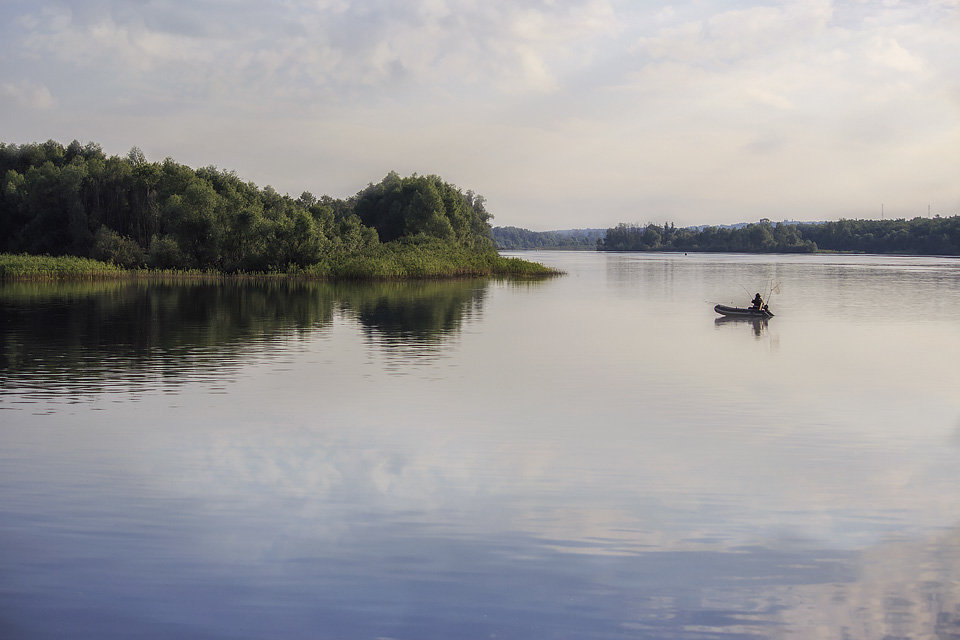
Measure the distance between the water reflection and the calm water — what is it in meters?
0.26

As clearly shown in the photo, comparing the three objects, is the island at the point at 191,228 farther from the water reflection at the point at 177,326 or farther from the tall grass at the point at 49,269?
the water reflection at the point at 177,326

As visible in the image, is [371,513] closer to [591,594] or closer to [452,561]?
[452,561]

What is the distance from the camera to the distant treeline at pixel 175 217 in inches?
3328

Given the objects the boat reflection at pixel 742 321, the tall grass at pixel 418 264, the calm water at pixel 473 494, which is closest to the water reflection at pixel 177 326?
the calm water at pixel 473 494

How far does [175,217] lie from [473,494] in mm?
81176

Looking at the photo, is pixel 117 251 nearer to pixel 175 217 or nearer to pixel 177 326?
pixel 175 217

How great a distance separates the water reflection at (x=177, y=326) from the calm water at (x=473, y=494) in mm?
256

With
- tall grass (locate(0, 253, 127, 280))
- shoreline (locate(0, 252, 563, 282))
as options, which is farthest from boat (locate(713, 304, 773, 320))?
tall grass (locate(0, 253, 127, 280))

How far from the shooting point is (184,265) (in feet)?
281

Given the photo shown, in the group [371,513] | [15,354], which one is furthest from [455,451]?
[15,354]

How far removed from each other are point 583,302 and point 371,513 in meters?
46.6

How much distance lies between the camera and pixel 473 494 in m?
12.3

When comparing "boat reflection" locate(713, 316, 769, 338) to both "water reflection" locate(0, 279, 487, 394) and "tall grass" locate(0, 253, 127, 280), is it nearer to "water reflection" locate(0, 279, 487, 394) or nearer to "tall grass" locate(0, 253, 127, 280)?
"water reflection" locate(0, 279, 487, 394)

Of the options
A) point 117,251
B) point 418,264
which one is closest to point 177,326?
point 418,264
